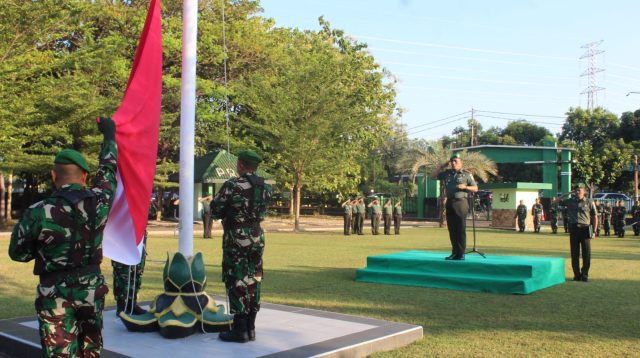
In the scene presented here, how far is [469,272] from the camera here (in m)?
10.8

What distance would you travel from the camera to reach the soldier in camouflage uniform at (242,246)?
242 inches

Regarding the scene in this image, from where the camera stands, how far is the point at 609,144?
45688 millimetres

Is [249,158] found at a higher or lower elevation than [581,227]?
higher

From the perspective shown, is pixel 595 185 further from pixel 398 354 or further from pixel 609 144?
pixel 398 354

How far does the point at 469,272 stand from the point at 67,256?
8.24m

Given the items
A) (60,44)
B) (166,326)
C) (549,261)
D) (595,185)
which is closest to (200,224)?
(60,44)

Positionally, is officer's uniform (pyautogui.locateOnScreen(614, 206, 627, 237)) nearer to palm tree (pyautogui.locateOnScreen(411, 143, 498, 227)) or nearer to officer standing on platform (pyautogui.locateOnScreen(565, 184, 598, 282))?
palm tree (pyautogui.locateOnScreen(411, 143, 498, 227))

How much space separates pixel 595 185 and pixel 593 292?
4018cm

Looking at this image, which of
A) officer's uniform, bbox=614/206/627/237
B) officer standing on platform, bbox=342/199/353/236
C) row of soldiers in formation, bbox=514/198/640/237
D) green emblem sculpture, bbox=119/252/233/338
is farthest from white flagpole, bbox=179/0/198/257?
officer's uniform, bbox=614/206/627/237

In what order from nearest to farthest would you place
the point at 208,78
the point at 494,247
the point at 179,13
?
1. the point at 494,247
2. the point at 179,13
3. the point at 208,78

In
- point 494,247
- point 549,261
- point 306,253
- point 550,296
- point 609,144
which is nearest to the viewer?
point 550,296

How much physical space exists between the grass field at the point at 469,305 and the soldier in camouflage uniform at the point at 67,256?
3152 mm

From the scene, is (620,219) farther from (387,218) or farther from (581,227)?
(581,227)

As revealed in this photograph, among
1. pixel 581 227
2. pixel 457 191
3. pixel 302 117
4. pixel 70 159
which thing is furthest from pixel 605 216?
pixel 70 159
